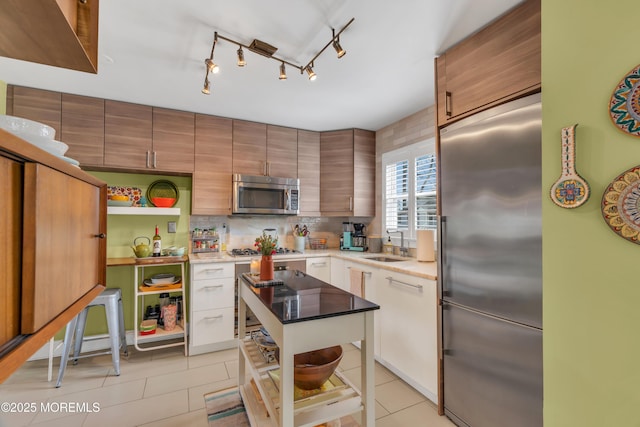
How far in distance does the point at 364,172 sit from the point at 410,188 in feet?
2.43

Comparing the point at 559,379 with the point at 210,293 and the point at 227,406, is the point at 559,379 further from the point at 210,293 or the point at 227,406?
the point at 210,293

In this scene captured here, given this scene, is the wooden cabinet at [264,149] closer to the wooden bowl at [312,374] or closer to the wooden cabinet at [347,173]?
the wooden cabinet at [347,173]

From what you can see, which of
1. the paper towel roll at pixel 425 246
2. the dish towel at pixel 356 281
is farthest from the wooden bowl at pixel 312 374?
the paper towel roll at pixel 425 246

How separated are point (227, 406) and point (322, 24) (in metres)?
2.63

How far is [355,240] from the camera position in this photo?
3.73 m

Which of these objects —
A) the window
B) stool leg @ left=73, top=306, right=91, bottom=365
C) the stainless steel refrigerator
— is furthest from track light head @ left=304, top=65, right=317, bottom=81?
stool leg @ left=73, top=306, right=91, bottom=365

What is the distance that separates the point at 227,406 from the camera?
2027 millimetres

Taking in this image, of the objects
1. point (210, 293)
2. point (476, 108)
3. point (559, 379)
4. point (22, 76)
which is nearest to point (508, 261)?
point (559, 379)

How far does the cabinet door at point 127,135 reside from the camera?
2793 millimetres

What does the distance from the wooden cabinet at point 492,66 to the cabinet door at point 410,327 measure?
1232 mm

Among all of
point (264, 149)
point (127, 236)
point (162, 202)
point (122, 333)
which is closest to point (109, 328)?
point (122, 333)

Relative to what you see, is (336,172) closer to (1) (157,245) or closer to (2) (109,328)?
(1) (157,245)

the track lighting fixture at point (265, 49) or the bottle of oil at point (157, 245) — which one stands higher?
the track lighting fixture at point (265, 49)

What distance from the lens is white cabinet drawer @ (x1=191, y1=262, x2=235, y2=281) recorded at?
2.84 m
